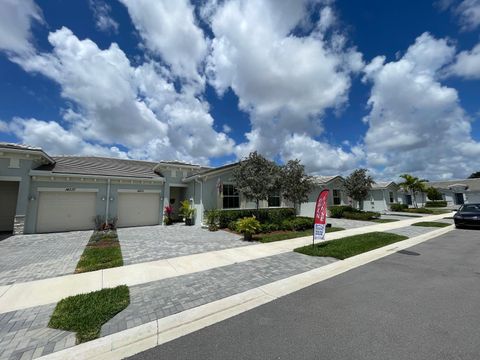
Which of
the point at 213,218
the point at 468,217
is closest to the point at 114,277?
the point at 213,218

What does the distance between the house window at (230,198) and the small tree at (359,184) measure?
12.3m

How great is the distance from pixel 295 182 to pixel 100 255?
1237 cm

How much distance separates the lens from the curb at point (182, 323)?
3086mm

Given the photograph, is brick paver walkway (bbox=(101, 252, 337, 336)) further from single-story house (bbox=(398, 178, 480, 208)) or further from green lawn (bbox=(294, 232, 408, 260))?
single-story house (bbox=(398, 178, 480, 208))

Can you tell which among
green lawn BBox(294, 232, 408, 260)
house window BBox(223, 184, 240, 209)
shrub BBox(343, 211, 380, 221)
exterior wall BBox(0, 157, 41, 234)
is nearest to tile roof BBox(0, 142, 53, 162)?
exterior wall BBox(0, 157, 41, 234)

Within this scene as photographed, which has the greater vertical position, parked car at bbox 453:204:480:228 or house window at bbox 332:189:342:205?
house window at bbox 332:189:342:205

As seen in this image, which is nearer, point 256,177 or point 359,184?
point 256,177

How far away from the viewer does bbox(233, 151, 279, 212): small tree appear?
43.2 ft

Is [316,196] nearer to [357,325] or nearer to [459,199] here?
[357,325]

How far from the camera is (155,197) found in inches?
657

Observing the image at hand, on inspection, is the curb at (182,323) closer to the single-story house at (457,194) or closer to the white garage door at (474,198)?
the single-story house at (457,194)

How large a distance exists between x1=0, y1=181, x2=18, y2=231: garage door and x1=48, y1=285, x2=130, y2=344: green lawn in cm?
1317

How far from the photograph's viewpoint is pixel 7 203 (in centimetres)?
1313

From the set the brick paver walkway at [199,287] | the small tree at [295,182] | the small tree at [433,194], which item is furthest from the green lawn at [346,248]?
the small tree at [433,194]
